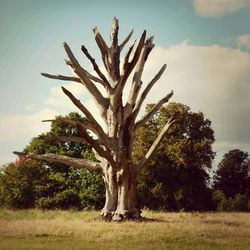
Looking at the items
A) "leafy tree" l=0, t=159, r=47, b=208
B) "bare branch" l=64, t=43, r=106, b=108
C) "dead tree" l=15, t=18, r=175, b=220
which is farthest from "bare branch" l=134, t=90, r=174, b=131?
"leafy tree" l=0, t=159, r=47, b=208

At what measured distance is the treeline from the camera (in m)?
31.4

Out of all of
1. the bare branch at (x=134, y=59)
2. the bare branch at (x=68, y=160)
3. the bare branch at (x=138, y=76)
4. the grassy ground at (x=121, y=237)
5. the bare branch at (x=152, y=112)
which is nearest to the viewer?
the grassy ground at (x=121, y=237)

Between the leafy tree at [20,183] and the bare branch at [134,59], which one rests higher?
the bare branch at [134,59]

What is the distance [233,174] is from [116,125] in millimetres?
24809

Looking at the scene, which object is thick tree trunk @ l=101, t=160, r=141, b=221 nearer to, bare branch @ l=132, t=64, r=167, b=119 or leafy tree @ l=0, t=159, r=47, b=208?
bare branch @ l=132, t=64, r=167, b=119

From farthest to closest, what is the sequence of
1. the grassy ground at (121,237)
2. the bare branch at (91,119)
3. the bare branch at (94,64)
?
the bare branch at (94,64)
the bare branch at (91,119)
the grassy ground at (121,237)

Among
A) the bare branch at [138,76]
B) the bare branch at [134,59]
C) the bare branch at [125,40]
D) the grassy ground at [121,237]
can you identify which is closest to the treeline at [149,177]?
the bare branch at [125,40]

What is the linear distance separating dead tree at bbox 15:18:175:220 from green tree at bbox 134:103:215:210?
13.5 meters

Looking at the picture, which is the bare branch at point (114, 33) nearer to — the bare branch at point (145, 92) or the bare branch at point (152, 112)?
the bare branch at point (145, 92)

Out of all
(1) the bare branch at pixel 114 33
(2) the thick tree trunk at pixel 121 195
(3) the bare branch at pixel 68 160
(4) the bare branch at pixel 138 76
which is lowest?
(2) the thick tree trunk at pixel 121 195

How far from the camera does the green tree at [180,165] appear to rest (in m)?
32.3

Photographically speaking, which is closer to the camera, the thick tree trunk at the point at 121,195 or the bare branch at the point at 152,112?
the thick tree trunk at the point at 121,195

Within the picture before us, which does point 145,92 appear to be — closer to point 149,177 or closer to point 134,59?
point 134,59

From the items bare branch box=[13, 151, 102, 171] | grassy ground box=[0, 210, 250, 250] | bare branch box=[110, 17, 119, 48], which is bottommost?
grassy ground box=[0, 210, 250, 250]
